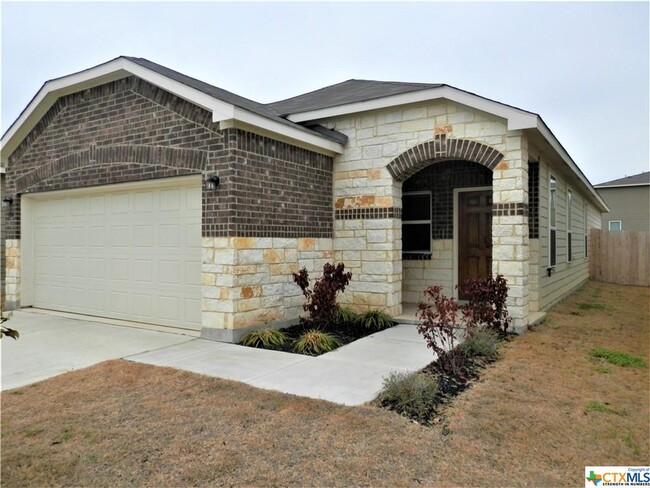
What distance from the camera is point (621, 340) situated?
6.71 metres

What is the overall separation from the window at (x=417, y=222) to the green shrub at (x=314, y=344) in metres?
4.31

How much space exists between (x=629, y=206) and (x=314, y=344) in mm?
25802

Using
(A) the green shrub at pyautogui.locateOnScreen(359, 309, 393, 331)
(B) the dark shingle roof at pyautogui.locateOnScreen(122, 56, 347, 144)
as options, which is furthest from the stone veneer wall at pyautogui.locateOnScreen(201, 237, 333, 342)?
(B) the dark shingle roof at pyautogui.locateOnScreen(122, 56, 347, 144)

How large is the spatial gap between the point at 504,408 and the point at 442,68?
2547cm

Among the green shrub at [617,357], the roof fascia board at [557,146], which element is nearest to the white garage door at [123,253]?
the roof fascia board at [557,146]

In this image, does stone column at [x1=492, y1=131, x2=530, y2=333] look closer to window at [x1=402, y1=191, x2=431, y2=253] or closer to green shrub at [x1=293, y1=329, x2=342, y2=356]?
window at [x1=402, y1=191, x2=431, y2=253]

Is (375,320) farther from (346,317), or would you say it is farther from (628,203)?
(628,203)

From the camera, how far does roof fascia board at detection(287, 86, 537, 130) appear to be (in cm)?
664

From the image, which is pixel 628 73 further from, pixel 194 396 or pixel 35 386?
pixel 35 386

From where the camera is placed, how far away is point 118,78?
768cm

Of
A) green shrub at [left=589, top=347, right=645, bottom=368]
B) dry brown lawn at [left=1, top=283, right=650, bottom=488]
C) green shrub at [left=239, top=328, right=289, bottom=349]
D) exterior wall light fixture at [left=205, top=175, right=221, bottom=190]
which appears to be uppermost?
exterior wall light fixture at [left=205, top=175, right=221, bottom=190]

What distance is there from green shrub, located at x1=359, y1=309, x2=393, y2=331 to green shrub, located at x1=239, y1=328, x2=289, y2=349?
171 centimetres

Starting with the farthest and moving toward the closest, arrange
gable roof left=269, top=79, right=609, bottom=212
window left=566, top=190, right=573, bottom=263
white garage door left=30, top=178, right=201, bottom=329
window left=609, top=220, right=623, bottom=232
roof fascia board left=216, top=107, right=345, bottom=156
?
window left=609, top=220, right=623, bottom=232 → window left=566, top=190, right=573, bottom=263 → white garage door left=30, top=178, right=201, bottom=329 → gable roof left=269, top=79, right=609, bottom=212 → roof fascia board left=216, top=107, right=345, bottom=156

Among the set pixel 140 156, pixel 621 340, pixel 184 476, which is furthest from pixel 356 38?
pixel 184 476
